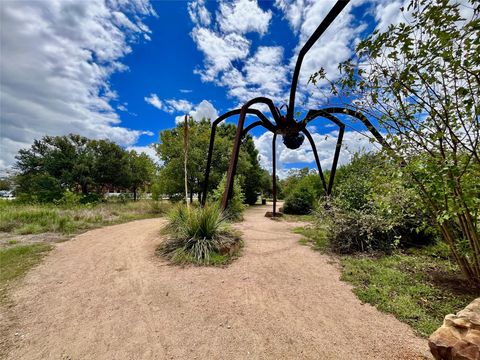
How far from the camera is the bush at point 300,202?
12.1 meters

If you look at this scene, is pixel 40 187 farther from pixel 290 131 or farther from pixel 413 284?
pixel 413 284

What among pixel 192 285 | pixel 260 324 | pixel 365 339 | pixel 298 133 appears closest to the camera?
pixel 365 339

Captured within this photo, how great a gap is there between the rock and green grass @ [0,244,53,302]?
4.65 m

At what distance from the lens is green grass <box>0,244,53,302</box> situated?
3.24m

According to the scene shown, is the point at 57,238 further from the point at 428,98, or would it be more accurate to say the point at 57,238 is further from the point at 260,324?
the point at 428,98

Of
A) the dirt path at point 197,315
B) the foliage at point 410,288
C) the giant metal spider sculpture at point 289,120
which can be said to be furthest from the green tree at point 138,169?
the foliage at point 410,288

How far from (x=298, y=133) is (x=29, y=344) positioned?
7.74 metres

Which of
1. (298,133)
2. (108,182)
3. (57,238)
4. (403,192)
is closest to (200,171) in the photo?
(298,133)

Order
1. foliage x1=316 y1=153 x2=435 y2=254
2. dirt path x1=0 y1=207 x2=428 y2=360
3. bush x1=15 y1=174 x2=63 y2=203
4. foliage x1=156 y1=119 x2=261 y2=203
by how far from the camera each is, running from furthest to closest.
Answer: bush x1=15 y1=174 x2=63 y2=203, foliage x1=156 y1=119 x2=261 y2=203, foliage x1=316 y1=153 x2=435 y2=254, dirt path x1=0 y1=207 x2=428 y2=360

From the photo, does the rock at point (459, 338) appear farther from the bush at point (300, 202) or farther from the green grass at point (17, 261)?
the bush at point (300, 202)

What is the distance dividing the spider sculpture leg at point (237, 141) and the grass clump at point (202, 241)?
588 millimetres

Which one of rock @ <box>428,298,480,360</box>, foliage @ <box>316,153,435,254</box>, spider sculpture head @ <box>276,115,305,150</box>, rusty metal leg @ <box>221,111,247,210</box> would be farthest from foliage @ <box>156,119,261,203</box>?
rock @ <box>428,298,480,360</box>

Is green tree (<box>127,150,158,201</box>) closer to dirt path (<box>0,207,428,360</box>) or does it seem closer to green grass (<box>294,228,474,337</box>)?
dirt path (<box>0,207,428,360</box>)

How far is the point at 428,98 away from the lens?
2.36 meters
